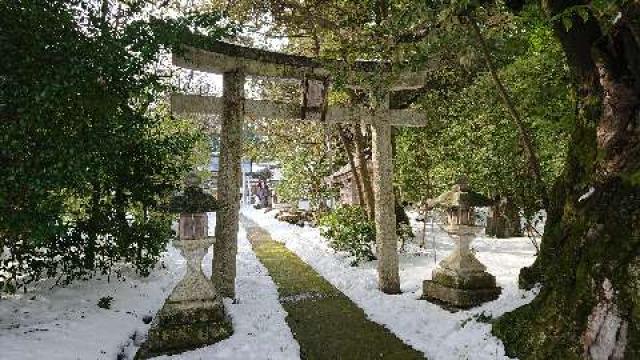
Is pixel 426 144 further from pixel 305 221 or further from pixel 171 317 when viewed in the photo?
pixel 305 221

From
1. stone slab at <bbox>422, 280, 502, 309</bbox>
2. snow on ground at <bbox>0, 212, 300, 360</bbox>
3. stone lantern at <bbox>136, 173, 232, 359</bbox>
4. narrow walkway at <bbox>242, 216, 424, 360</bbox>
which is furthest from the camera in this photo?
stone slab at <bbox>422, 280, 502, 309</bbox>

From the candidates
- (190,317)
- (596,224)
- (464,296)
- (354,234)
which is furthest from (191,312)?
(354,234)

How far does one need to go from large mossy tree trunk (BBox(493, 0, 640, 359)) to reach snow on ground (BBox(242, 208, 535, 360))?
611 mm

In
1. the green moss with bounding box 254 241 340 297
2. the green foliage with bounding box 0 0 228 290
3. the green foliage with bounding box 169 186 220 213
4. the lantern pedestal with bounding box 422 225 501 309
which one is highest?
the green foliage with bounding box 0 0 228 290

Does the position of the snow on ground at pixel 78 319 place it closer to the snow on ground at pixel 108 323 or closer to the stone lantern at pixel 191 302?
the snow on ground at pixel 108 323

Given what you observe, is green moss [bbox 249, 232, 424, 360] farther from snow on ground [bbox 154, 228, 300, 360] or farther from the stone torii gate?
the stone torii gate

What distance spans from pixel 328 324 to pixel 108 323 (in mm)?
3604

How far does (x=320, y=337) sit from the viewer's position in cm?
747

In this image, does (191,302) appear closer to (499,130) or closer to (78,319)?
(78,319)

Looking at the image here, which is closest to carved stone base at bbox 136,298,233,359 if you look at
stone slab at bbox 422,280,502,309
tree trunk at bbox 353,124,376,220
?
stone slab at bbox 422,280,502,309

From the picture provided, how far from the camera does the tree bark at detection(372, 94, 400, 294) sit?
34.4 feet

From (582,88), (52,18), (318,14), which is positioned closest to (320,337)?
(582,88)

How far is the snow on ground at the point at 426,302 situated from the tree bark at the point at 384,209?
1.33 feet

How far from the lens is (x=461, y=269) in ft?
29.4
